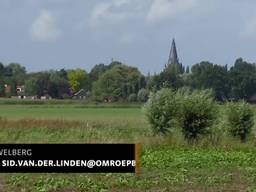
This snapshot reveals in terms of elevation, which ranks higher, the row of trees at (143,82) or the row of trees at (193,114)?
the row of trees at (143,82)

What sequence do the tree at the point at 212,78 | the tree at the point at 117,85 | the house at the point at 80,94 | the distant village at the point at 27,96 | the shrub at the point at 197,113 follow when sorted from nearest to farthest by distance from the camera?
the shrub at the point at 197,113, the tree at the point at 212,78, the tree at the point at 117,85, the distant village at the point at 27,96, the house at the point at 80,94

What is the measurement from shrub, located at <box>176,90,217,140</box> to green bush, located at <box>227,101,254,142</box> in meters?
1.21

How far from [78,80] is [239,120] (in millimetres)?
128819

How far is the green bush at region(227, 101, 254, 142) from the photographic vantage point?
23812 mm

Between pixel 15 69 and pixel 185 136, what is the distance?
16312 centimetres

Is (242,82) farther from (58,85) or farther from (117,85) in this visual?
(58,85)

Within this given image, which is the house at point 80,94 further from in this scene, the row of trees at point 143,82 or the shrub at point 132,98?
the shrub at point 132,98

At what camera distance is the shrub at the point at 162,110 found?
2327 centimetres

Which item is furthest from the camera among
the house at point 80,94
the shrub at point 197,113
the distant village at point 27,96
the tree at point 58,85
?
the house at point 80,94

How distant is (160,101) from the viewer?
77.8ft

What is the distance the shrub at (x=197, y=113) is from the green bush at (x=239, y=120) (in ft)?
3.98

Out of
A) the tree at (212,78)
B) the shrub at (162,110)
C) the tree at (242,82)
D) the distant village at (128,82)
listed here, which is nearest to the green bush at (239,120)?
the shrub at (162,110)

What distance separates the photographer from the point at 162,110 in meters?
23.4

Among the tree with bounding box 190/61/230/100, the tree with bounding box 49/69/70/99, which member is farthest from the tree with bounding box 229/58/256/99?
the tree with bounding box 49/69/70/99
